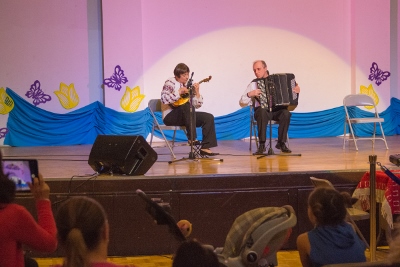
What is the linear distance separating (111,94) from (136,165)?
367 cm

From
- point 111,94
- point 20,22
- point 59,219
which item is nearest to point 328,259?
point 59,219

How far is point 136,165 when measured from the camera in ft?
17.7

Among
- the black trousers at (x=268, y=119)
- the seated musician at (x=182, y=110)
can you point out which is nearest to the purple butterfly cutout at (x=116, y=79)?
the seated musician at (x=182, y=110)

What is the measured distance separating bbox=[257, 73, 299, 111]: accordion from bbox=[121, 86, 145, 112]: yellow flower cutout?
2.33m

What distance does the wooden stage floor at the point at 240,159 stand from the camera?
5688 mm

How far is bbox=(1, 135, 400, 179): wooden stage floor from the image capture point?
224 inches

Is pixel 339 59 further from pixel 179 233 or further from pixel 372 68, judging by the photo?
pixel 179 233

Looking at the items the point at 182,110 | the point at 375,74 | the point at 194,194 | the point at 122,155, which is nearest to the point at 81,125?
the point at 182,110

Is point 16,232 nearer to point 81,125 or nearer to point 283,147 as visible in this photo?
point 283,147

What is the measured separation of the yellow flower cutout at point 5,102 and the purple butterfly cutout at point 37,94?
0.25m

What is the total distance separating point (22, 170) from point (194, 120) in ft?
13.0

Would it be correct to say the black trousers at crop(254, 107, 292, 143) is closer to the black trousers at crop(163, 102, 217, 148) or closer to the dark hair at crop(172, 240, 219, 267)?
the black trousers at crop(163, 102, 217, 148)

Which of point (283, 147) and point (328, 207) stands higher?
point (283, 147)

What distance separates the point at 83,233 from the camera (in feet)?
7.26
